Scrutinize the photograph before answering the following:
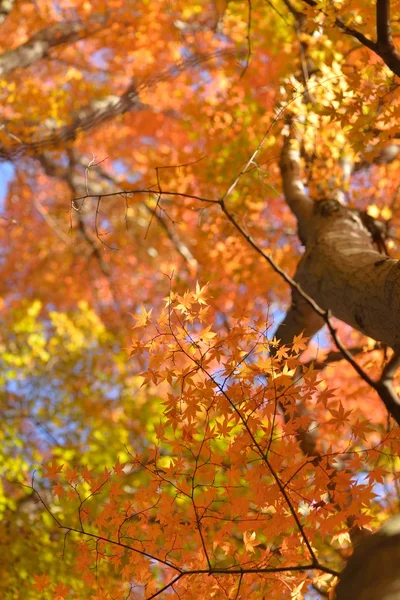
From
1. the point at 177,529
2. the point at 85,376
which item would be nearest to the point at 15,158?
the point at 85,376

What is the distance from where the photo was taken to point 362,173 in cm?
772

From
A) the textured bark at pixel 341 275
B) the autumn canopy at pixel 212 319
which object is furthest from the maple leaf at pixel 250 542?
the textured bark at pixel 341 275

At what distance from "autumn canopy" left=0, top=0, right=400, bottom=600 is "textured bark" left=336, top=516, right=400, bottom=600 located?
6cm

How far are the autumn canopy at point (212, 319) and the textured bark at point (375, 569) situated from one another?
6cm

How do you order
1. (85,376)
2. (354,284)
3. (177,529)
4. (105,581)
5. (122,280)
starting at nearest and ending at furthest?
(177,529) < (354,284) < (105,581) < (85,376) < (122,280)

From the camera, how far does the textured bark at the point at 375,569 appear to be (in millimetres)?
1397

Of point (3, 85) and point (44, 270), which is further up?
point (44, 270)

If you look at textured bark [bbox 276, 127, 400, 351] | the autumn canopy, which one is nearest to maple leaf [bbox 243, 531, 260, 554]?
the autumn canopy

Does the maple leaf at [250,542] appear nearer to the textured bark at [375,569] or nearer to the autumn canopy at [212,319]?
the autumn canopy at [212,319]

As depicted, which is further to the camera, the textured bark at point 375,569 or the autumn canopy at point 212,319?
the autumn canopy at point 212,319

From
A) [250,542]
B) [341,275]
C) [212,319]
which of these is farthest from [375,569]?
[212,319]

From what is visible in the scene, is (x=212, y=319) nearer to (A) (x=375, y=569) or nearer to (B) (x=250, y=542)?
(B) (x=250, y=542)

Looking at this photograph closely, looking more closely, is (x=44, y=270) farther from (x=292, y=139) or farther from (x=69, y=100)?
(x=292, y=139)

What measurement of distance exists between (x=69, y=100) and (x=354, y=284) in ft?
26.7
